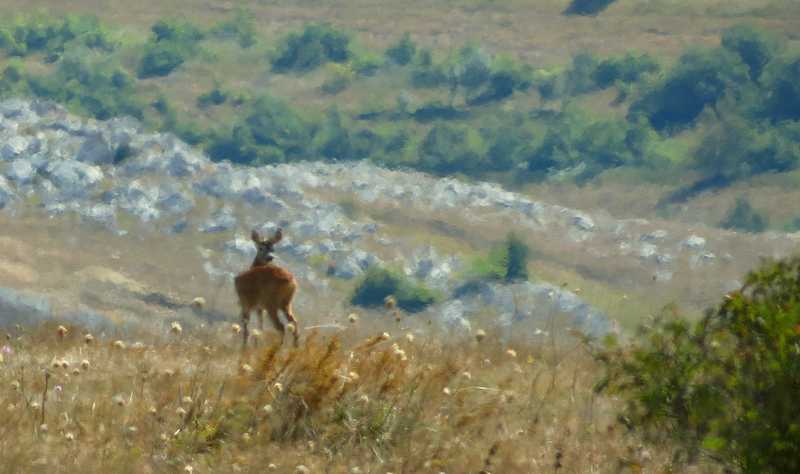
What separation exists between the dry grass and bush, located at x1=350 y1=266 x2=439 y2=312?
344ft

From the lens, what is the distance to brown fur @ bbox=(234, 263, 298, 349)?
886 cm

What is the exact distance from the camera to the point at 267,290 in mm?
8859

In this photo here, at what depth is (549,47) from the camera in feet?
592

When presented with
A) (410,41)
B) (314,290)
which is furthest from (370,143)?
(314,290)

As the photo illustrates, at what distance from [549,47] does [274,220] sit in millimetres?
77195

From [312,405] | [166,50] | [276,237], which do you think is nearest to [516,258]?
[166,50]

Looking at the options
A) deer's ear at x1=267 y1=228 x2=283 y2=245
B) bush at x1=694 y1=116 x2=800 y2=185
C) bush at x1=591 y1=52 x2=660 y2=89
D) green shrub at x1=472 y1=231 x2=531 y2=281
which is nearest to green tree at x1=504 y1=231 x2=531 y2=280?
green shrub at x1=472 y1=231 x2=531 y2=281

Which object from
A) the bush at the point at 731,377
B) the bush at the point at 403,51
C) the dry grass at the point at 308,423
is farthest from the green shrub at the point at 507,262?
the bush at the point at 731,377

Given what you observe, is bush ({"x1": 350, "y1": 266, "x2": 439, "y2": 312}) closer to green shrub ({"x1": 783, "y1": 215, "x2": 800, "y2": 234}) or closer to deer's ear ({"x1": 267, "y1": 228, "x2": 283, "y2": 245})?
green shrub ({"x1": 783, "y1": 215, "x2": 800, "y2": 234})

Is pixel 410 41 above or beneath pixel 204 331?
beneath

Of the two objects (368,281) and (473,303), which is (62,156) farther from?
(473,303)

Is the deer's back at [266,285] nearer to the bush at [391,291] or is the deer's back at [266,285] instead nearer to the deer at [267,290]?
the deer at [267,290]

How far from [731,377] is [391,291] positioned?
111688 mm

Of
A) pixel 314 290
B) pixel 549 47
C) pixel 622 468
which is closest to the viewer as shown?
pixel 622 468
